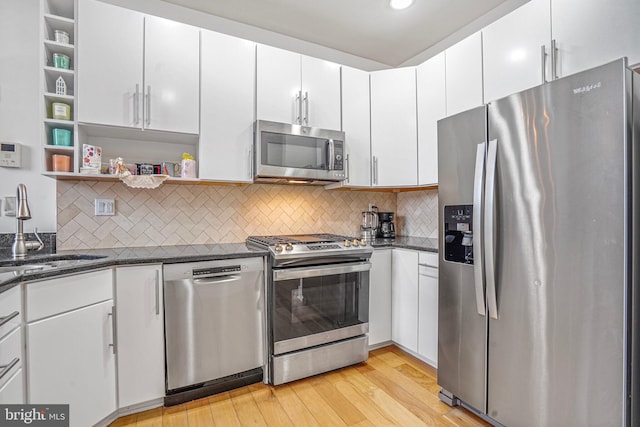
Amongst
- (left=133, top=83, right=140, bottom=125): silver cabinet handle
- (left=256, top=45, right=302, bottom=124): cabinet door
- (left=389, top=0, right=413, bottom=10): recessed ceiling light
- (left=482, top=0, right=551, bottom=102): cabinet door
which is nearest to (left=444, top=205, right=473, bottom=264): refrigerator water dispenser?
(left=482, top=0, right=551, bottom=102): cabinet door

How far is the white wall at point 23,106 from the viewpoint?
6.43ft

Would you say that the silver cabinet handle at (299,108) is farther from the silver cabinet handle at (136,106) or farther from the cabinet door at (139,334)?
the cabinet door at (139,334)

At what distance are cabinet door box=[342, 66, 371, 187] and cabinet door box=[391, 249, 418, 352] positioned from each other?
731 mm

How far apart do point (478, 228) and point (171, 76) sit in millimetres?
2105

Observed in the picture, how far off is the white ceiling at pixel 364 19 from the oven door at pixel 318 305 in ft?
6.55

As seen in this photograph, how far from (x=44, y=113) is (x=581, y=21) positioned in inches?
117

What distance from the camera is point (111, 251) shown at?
79.4 inches

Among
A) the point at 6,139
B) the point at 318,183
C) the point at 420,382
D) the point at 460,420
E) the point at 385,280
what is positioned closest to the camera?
the point at 460,420

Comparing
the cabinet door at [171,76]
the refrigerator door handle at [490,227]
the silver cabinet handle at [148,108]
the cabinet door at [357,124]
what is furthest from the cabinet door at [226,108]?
the refrigerator door handle at [490,227]

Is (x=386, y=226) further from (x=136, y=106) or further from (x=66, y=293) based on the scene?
(x=66, y=293)

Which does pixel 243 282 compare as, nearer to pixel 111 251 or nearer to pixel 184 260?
pixel 184 260

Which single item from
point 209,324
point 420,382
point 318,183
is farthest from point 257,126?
point 420,382

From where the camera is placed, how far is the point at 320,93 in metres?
2.54

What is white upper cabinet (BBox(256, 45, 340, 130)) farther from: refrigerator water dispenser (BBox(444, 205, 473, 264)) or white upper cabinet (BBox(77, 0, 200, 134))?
refrigerator water dispenser (BBox(444, 205, 473, 264))
